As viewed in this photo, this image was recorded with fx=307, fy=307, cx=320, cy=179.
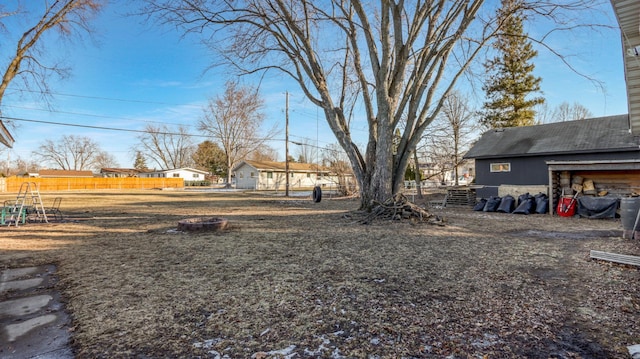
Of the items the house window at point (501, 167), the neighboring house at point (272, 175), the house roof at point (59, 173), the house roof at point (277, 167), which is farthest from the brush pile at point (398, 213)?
the house roof at point (59, 173)

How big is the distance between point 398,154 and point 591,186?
7.71 metres

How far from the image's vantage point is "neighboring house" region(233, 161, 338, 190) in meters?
36.9

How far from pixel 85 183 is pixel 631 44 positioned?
156 feet

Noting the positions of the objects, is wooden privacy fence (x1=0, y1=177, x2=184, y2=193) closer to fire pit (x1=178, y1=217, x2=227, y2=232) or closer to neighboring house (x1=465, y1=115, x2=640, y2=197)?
fire pit (x1=178, y1=217, x2=227, y2=232)

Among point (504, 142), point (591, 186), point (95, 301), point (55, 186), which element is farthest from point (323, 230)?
point (55, 186)

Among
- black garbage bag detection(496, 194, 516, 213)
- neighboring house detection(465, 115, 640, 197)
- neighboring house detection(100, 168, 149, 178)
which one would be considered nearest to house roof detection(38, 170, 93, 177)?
neighboring house detection(100, 168, 149, 178)

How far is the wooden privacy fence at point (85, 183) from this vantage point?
33.9 m

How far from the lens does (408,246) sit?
570 cm

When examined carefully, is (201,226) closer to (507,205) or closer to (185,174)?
(507,205)

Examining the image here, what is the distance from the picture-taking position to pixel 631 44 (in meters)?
3.84

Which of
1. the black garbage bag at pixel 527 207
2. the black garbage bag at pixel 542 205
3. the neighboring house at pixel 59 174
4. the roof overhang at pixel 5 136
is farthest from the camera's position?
the neighboring house at pixel 59 174

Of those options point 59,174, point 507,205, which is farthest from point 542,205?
point 59,174

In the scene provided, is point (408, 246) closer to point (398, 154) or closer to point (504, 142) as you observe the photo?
point (398, 154)

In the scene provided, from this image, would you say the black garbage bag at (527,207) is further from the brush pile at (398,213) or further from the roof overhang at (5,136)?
the roof overhang at (5,136)
